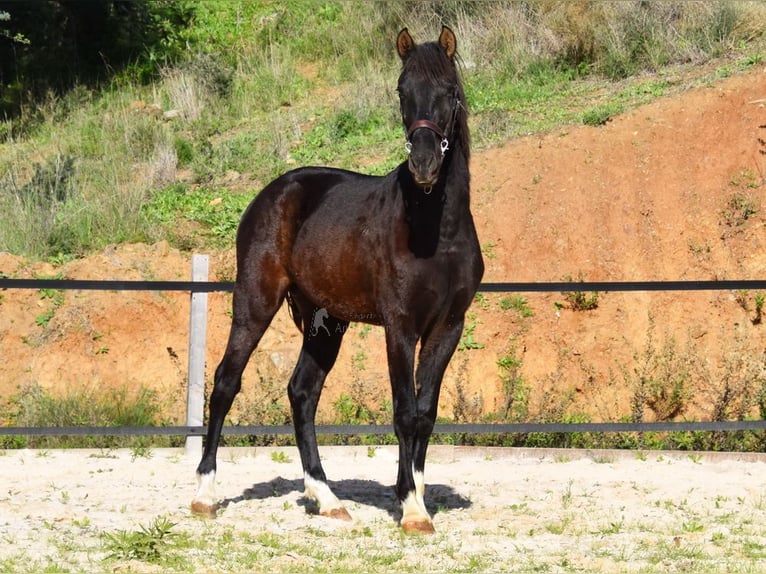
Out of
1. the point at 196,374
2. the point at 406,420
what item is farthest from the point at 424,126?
the point at 196,374

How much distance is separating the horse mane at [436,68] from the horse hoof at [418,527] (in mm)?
2243

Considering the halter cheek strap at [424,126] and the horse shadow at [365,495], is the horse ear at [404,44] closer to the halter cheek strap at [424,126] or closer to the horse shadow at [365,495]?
the halter cheek strap at [424,126]

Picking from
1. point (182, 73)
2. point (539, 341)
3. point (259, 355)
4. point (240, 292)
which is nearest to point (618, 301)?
point (539, 341)

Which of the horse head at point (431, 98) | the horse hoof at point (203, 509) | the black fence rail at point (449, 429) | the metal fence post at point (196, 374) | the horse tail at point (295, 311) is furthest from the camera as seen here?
the metal fence post at point (196, 374)

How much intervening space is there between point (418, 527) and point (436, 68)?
102 inches

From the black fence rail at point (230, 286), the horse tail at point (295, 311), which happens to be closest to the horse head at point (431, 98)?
the horse tail at point (295, 311)

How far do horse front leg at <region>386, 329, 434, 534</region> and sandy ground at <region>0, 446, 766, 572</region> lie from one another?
0.16m

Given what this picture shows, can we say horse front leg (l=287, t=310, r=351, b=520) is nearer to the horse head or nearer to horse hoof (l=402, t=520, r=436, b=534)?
horse hoof (l=402, t=520, r=436, b=534)

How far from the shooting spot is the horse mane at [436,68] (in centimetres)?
609

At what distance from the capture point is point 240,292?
713 cm

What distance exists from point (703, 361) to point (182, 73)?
12214mm

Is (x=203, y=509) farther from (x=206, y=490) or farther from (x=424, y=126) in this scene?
(x=424, y=126)

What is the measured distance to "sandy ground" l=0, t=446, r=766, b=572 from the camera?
552 cm

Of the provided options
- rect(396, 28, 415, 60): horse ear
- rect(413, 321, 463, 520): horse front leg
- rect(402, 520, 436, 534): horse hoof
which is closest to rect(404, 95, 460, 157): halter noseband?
rect(396, 28, 415, 60): horse ear
